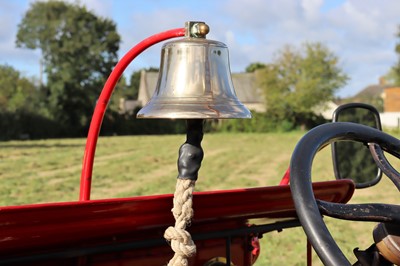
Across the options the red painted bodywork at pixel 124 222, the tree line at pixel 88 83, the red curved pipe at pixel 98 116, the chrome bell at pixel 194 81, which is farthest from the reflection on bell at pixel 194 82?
the tree line at pixel 88 83

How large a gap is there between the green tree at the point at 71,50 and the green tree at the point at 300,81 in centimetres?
1293

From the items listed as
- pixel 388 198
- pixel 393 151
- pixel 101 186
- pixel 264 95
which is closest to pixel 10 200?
pixel 101 186

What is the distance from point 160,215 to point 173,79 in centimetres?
36

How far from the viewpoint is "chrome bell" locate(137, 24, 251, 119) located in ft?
4.58

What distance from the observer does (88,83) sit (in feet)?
133

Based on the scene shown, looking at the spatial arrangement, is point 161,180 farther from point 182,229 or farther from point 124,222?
point 182,229

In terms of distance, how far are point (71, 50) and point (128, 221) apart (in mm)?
42424

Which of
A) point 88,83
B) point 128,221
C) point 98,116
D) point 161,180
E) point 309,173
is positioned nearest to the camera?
point 309,173

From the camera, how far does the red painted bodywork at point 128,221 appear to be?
4.01ft

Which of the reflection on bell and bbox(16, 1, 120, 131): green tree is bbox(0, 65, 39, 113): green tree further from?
the reflection on bell

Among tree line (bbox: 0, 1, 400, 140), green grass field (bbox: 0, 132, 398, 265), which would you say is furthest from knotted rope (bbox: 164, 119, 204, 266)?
tree line (bbox: 0, 1, 400, 140)

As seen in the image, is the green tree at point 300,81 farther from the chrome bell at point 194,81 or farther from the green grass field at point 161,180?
the chrome bell at point 194,81

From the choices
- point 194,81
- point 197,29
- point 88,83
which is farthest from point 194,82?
point 88,83

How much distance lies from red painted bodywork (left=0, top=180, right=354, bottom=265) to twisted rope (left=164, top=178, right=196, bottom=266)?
0.41ft
